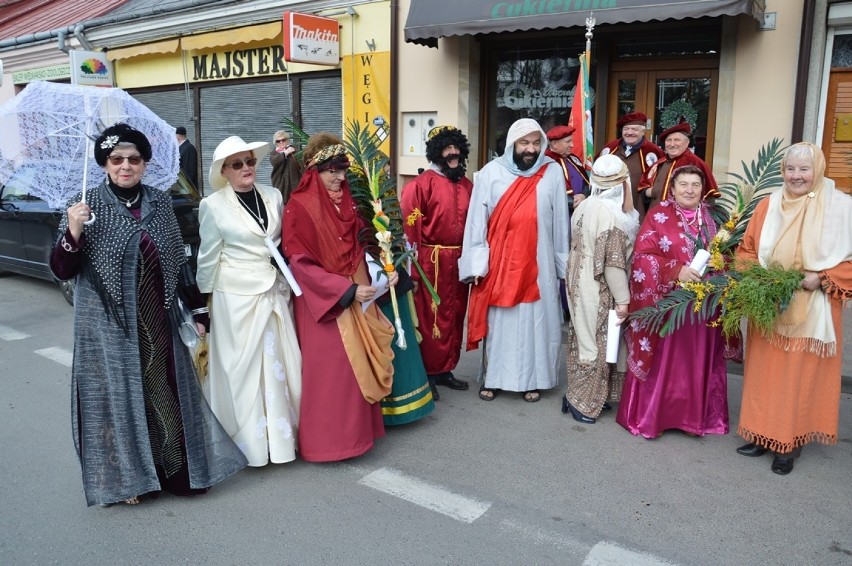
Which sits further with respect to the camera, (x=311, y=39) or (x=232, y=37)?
(x=232, y=37)

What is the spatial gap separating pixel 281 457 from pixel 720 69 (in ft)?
20.5

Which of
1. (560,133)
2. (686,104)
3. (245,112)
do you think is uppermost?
(245,112)

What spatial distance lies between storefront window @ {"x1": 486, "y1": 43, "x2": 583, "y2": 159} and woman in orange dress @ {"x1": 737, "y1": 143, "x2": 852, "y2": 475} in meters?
5.63

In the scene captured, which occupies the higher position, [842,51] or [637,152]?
[842,51]

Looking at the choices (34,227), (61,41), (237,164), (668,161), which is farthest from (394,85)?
(61,41)

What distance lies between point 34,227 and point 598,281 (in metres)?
6.79

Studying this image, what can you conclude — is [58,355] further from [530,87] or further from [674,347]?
[530,87]

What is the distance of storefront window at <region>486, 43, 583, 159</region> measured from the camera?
9.03 metres

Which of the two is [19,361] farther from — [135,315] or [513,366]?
[513,366]

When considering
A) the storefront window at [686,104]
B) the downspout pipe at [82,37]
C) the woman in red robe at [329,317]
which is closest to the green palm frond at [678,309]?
the woman in red robe at [329,317]

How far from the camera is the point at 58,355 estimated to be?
6008 millimetres

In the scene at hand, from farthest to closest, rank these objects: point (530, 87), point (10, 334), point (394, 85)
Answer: point (394, 85) → point (530, 87) → point (10, 334)

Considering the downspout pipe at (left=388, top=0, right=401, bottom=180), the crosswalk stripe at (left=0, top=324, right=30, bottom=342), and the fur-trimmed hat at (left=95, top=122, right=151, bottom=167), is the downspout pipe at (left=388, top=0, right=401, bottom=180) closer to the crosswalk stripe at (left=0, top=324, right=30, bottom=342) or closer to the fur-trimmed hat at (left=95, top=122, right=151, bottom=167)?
the crosswalk stripe at (left=0, top=324, right=30, bottom=342)

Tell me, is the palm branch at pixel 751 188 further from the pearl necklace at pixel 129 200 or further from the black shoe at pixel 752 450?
the pearl necklace at pixel 129 200
